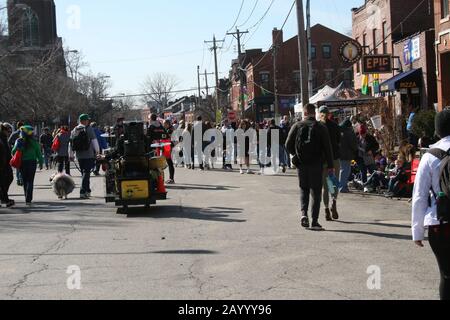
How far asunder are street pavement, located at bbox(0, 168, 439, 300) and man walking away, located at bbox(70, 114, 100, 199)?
4.30 feet

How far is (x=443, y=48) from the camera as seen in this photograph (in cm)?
2536

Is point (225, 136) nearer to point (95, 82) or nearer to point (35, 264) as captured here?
point (35, 264)

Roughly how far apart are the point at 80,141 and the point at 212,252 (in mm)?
7550

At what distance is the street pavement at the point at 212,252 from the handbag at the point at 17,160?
990mm

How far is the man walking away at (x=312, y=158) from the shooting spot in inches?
404

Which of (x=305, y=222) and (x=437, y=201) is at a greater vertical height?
(x=437, y=201)

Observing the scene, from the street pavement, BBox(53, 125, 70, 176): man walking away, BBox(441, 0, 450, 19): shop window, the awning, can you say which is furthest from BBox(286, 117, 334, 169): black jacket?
the awning

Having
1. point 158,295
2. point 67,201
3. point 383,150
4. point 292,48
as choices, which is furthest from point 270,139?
point 292,48

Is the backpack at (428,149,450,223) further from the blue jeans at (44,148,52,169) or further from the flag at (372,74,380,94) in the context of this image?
the flag at (372,74,380,94)

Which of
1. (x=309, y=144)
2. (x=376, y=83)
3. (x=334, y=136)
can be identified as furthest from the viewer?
(x=376, y=83)

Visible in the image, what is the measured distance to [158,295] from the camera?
21.3ft

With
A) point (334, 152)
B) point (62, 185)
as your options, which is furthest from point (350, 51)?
point (334, 152)

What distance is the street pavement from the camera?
22.0 feet

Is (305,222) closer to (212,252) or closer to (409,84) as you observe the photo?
(212,252)
